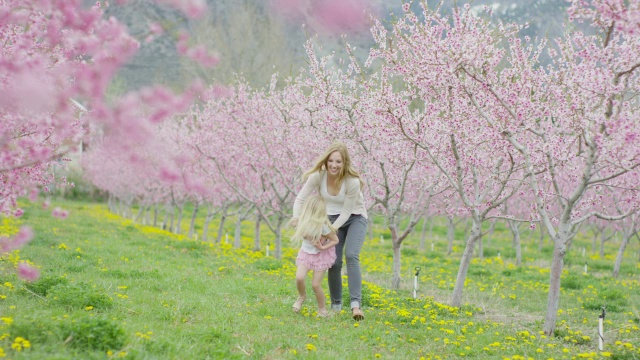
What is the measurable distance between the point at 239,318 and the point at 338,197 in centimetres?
222

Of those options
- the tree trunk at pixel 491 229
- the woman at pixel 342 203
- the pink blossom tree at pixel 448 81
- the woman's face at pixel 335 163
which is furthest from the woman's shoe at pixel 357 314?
the tree trunk at pixel 491 229

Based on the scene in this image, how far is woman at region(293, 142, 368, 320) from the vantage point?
757 cm

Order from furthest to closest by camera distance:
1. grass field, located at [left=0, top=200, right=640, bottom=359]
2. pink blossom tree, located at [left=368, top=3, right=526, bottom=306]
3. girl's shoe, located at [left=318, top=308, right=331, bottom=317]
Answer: pink blossom tree, located at [left=368, top=3, right=526, bottom=306] → girl's shoe, located at [left=318, top=308, right=331, bottom=317] → grass field, located at [left=0, top=200, right=640, bottom=359]

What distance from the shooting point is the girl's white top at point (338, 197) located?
25.0ft

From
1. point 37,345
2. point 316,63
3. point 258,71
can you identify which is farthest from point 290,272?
point 258,71

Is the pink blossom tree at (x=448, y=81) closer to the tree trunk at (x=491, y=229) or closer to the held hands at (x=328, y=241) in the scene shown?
the held hands at (x=328, y=241)

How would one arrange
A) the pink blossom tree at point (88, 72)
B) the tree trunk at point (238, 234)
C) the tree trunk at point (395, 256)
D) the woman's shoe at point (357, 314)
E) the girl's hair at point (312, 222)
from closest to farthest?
1. the pink blossom tree at point (88, 72)
2. the woman's shoe at point (357, 314)
3. the girl's hair at point (312, 222)
4. the tree trunk at point (395, 256)
5. the tree trunk at point (238, 234)

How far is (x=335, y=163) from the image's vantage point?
7.54 m

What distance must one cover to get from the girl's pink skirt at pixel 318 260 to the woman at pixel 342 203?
235 mm

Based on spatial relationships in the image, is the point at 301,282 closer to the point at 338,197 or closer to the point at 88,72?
the point at 338,197

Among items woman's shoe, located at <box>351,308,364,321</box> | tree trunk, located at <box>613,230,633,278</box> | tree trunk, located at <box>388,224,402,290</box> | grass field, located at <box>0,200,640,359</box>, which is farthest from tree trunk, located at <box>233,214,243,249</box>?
woman's shoe, located at <box>351,308,364,321</box>

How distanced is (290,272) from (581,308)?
255 inches

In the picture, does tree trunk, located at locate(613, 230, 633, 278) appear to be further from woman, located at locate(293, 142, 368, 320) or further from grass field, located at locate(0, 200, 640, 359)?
woman, located at locate(293, 142, 368, 320)

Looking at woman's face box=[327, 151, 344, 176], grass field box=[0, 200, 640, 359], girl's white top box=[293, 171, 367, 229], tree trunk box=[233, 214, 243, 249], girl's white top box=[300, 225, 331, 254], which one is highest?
woman's face box=[327, 151, 344, 176]
